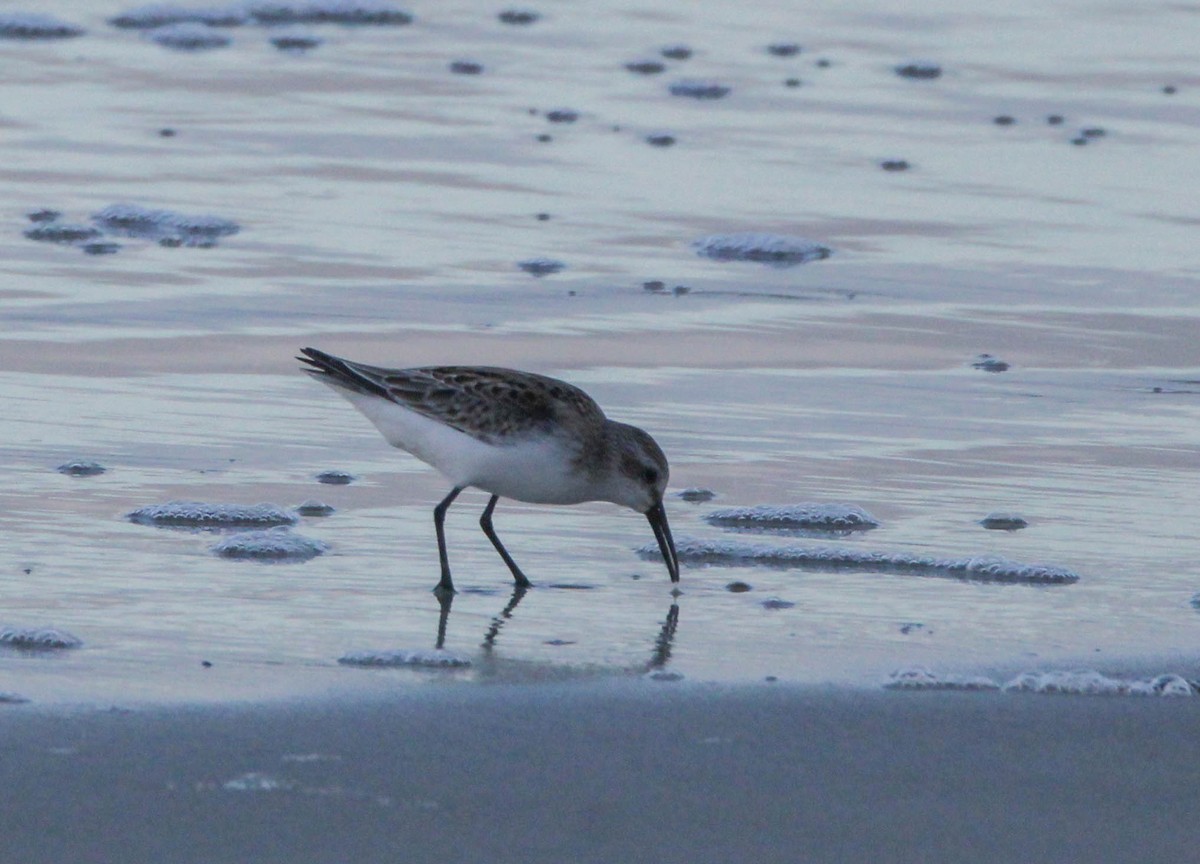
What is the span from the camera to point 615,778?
3947 millimetres

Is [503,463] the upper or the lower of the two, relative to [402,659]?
upper

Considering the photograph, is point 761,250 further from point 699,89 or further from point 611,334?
point 699,89

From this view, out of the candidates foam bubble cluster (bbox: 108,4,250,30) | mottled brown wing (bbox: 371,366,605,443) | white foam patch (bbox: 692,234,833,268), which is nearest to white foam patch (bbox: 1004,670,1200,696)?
mottled brown wing (bbox: 371,366,605,443)

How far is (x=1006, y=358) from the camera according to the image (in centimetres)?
786

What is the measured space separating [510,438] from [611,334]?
7.83 ft

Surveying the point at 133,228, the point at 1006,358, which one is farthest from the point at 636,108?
the point at 1006,358

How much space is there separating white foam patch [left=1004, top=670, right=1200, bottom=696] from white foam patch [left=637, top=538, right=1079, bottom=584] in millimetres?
899

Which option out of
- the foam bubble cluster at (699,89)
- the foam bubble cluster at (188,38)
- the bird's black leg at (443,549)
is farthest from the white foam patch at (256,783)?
the foam bubble cluster at (188,38)

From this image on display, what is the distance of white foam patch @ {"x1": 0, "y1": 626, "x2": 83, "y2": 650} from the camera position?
15.1ft

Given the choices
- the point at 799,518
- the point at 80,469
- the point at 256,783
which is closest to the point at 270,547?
the point at 80,469

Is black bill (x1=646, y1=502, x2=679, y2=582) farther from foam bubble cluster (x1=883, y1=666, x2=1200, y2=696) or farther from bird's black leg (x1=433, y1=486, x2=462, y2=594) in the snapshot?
foam bubble cluster (x1=883, y1=666, x2=1200, y2=696)

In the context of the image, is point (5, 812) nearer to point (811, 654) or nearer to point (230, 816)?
point (230, 816)

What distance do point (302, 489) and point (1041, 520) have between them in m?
2.01

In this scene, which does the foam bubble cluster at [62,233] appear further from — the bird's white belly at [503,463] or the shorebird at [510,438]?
the bird's white belly at [503,463]
